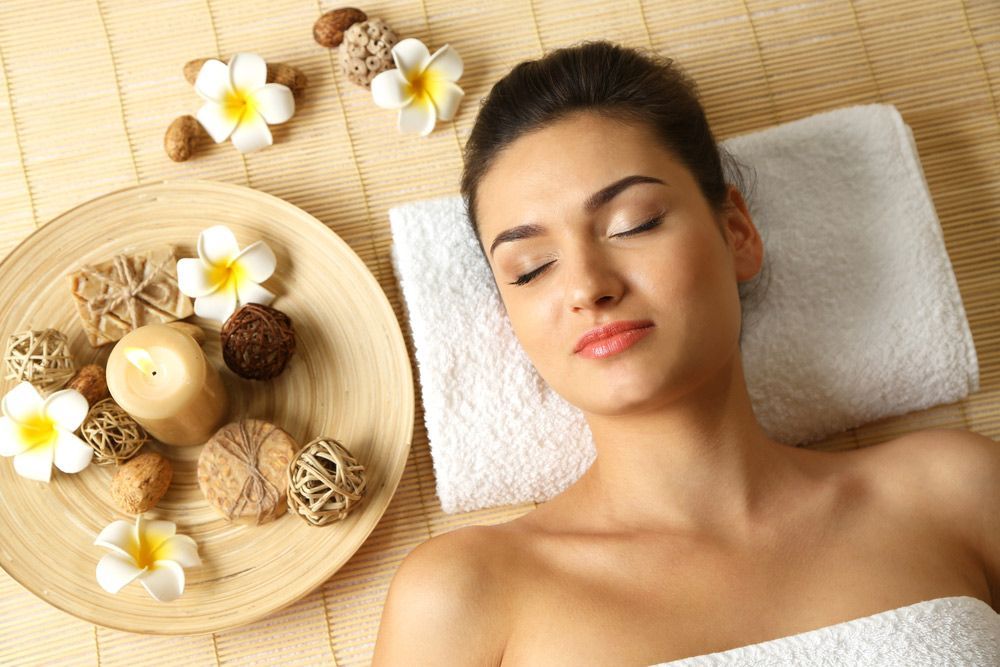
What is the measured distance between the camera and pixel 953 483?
122 cm

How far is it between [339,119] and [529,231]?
0.57 meters

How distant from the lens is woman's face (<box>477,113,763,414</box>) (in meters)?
1.08

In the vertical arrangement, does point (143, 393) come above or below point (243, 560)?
above

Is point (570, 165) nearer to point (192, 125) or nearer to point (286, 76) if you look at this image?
point (286, 76)

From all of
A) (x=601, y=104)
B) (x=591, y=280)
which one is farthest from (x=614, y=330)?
(x=601, y=104)

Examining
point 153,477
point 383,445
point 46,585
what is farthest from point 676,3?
point 46,585

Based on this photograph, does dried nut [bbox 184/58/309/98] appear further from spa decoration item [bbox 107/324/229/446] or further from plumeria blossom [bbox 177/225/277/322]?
spa decoration item [bbox 107/324/229/446]

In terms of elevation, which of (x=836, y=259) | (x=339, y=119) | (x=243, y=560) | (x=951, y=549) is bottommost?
(x=951, y=549)

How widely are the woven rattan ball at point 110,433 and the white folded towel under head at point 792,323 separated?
17.8 inches

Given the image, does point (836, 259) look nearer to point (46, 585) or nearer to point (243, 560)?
point (243, 560)

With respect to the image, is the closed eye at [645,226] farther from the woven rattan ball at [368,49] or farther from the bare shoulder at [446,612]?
the woven rattan ball at [368,49]

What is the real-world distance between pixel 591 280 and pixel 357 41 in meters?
0.70

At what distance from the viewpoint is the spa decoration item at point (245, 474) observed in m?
1.27

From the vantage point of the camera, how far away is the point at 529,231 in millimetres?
1135
